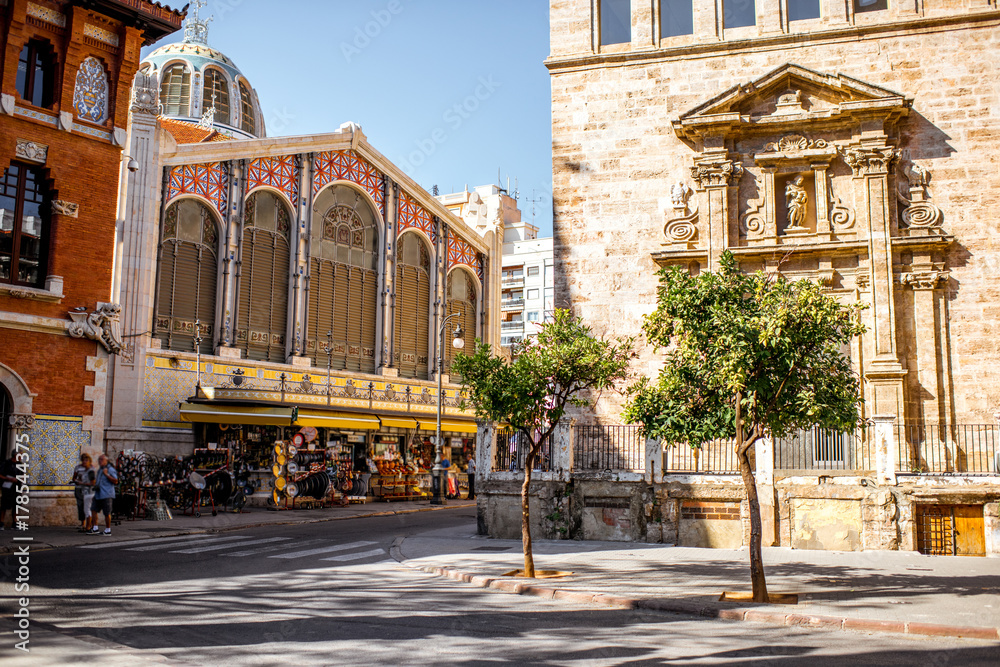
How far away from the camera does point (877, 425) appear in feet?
51.9

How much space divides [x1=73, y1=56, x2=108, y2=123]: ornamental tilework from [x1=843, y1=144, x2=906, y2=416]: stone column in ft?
58.0

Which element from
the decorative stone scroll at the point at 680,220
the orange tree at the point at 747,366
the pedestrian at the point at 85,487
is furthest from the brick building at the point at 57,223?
the orange tree at the point at 747,366

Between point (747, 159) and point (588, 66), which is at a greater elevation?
point (588, 66)

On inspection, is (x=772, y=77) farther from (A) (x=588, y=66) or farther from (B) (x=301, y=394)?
(B) (x=301, y=394)

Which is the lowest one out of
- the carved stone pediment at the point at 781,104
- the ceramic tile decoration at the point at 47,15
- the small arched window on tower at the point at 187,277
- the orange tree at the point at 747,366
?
the orange tree at the point at 747,366

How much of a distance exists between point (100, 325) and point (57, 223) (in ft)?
8.08

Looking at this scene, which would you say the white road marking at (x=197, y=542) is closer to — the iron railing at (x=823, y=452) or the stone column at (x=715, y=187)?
the iron railing at (x=823, y=452)

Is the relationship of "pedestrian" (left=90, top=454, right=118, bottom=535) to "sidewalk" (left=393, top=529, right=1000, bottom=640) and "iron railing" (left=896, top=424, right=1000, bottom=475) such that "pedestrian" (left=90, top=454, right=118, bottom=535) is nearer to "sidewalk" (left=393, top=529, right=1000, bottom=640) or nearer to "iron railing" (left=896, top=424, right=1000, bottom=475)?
"sidewalk" (left=393, top=529, right=1000, bottom=640)

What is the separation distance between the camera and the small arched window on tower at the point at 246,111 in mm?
39844

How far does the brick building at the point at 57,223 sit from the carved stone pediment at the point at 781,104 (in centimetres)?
1387

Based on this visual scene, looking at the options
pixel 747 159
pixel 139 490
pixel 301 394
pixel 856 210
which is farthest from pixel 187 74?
pixel 856 210

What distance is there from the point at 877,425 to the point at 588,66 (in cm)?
Answer: 1166

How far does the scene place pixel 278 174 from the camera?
97.8ft

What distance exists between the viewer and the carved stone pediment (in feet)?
65.7
